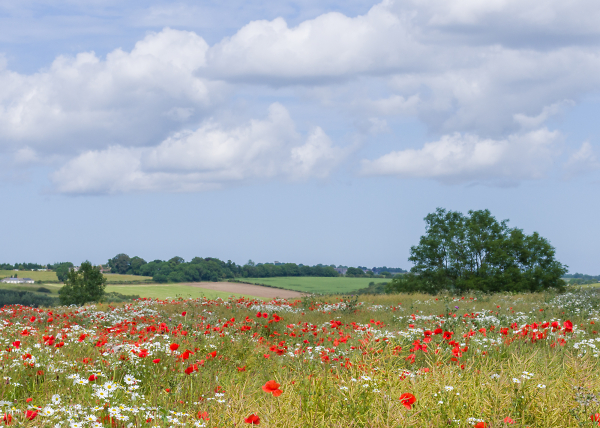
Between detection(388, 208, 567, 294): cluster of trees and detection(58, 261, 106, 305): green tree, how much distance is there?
24116mm

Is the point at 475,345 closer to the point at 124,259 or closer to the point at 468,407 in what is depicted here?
the point at 468,407

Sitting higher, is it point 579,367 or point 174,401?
point 579,367

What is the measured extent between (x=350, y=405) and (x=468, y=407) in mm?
1216

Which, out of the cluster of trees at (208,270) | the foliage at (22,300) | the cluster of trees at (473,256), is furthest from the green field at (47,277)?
the cluster of trees at (473,256)

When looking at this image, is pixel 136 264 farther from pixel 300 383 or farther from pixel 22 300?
pixel 300 383

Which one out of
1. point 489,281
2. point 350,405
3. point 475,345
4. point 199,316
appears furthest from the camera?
point 489,281

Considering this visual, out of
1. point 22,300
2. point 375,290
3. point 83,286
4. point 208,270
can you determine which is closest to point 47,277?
point 208,270

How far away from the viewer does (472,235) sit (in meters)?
40.6

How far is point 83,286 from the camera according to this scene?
35.4 metres

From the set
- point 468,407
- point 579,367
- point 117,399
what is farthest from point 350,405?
point 579,367

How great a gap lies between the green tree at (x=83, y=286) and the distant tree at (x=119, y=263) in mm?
45097

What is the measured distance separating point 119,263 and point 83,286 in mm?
49794

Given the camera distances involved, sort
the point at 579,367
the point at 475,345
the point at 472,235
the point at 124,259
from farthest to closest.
Result: the point at 124,259
the point at 472,235
the point at 475,345
the point at 579,367

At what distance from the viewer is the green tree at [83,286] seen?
35156 millimetres
